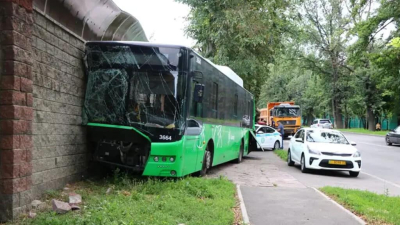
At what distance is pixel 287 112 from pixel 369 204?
27204mm

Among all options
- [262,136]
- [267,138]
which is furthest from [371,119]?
[262,136]

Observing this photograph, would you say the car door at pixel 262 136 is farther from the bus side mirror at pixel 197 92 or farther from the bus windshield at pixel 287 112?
the bus side mirror at pixel 197 92

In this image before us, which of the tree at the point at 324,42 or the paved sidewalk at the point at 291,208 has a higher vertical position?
the tree at the point at 324,42

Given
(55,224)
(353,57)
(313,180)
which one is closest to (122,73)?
(55,224)

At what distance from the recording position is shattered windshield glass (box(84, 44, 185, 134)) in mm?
8680

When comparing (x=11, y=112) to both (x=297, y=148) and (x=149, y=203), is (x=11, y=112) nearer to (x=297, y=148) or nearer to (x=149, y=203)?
(x=149, y=203)

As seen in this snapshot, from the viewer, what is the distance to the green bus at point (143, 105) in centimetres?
862

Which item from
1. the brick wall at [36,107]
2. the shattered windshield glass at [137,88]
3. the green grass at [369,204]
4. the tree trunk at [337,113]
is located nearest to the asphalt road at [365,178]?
the green grass at [369,204]

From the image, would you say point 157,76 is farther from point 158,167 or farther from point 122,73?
point 158,167

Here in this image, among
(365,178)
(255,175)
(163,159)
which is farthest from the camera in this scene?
(365,178)

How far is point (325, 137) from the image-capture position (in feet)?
45.5

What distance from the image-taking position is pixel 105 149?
898cm

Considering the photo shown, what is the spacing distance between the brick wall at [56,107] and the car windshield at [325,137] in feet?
26.4

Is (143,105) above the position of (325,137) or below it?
above
